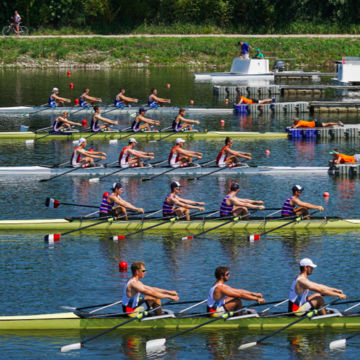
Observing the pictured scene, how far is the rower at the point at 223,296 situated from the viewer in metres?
17.2

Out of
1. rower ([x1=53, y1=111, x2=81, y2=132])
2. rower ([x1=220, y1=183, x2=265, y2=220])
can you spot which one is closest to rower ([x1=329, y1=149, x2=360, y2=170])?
rower ([x1=220, y1=183, x2=265, y2=220])

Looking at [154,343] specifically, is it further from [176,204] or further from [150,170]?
[150,170]

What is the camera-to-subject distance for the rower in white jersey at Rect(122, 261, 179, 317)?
683 inches

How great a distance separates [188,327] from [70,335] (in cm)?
299

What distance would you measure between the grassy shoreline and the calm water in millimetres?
39289

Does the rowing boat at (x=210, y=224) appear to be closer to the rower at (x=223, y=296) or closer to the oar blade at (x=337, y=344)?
the rower at (x=223, y=296)

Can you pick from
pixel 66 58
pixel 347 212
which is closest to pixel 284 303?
pixel 347 212

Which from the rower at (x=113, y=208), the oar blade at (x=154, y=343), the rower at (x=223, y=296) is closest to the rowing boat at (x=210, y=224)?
the rower at (x=113, y=208)

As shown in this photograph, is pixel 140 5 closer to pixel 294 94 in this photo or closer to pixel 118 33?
pixel 118 33

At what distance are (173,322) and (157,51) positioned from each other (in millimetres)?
66995

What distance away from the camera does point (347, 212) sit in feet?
93.3

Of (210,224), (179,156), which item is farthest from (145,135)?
(210,224)

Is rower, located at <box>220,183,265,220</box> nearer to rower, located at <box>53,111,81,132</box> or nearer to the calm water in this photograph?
the calm water

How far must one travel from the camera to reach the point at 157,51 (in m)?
82.1
